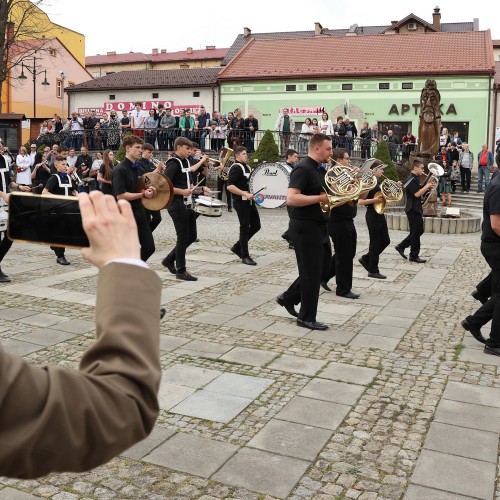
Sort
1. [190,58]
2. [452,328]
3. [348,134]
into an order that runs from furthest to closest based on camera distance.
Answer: [190,58]
[348,134]
[452,328]

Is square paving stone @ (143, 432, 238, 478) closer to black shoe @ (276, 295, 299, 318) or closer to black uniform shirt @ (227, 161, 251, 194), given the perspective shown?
black shoe @ (276, 295, 299, 318)

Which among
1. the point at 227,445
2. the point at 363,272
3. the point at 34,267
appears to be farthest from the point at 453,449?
the point at 34,267

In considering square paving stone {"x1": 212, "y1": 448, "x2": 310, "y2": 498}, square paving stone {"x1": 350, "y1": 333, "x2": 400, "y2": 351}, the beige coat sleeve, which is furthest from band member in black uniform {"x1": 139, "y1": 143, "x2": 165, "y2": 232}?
the beige coat sleeve

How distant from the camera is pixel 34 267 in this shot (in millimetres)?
10781

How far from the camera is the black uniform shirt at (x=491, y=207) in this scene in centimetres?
590

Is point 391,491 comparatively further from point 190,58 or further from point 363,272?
point 190,58

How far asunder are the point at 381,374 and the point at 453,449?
5.04ft

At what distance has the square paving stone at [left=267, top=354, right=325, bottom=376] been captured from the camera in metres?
5.70

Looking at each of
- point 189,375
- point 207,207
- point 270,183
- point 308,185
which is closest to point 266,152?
point 270,183

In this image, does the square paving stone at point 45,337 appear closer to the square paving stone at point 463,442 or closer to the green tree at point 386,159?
the square paving stone at point 463,442

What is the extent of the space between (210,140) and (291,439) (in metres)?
22.6

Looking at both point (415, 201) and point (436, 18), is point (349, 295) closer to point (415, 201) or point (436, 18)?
point (415, 201)

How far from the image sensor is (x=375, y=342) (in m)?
6.73

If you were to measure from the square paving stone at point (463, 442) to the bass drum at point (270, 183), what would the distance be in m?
9.88
